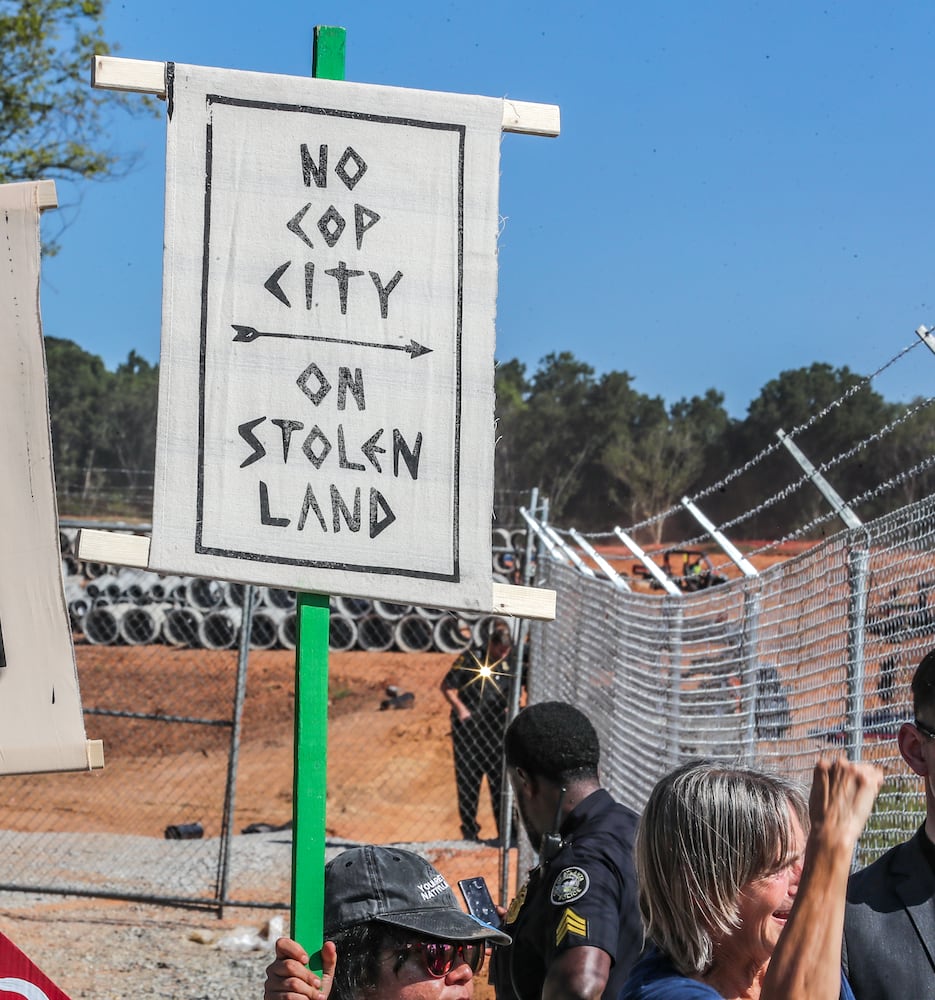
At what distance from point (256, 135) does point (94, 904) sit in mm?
7794

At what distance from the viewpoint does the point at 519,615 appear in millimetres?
2410

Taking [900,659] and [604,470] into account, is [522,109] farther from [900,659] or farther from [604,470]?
[604,470]

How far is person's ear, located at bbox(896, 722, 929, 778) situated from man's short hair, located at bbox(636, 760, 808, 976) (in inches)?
21.8

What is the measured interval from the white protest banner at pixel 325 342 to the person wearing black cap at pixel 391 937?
1.63 ft

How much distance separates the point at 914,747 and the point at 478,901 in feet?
3.67

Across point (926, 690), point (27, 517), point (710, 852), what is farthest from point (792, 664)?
point (27, 517)

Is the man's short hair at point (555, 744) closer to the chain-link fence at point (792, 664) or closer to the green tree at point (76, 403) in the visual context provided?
the chain-link fence at point (792, 664)

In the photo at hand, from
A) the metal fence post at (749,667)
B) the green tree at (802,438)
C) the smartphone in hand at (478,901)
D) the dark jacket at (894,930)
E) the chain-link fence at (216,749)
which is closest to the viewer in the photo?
the dark jacket at (894,930)

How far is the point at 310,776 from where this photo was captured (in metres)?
2.27

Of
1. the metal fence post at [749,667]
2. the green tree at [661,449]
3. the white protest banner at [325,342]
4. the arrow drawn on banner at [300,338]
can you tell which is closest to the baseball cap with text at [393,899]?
the white protest banner at [325,342]

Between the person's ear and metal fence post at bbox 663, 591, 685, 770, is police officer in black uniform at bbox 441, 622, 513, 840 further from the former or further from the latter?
the person's ear

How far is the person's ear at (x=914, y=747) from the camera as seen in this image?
262 centimetres

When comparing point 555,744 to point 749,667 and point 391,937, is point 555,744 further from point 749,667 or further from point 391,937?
point 749,667

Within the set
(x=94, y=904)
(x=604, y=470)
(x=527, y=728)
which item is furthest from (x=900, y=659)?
(x=604, y=470)
